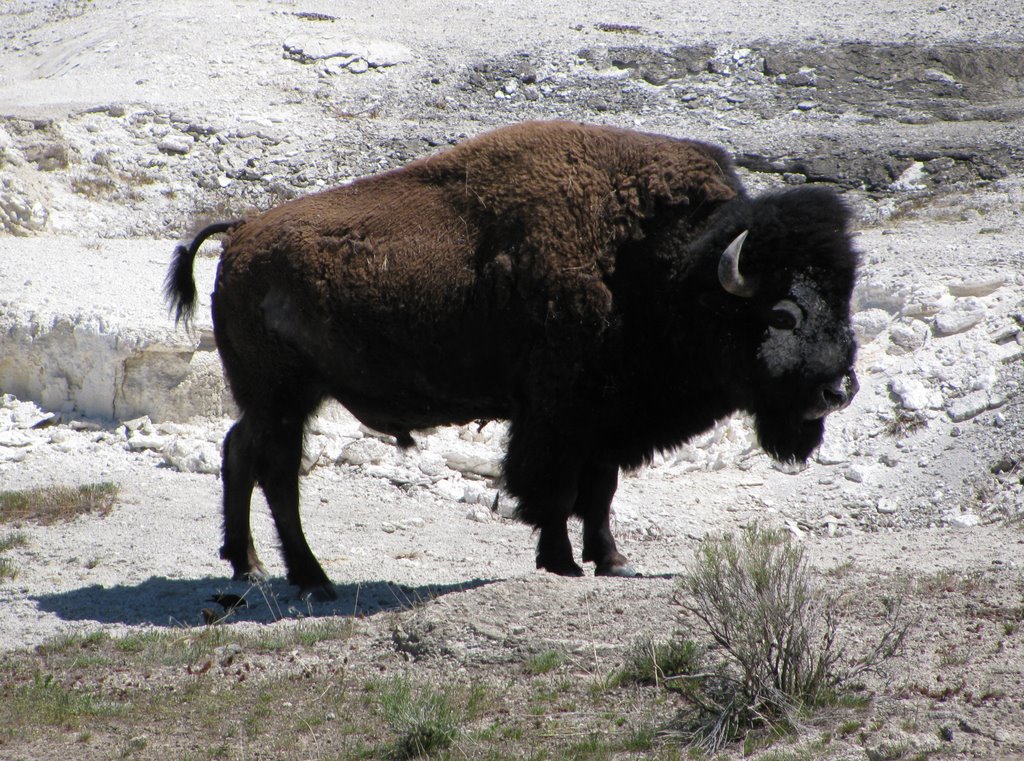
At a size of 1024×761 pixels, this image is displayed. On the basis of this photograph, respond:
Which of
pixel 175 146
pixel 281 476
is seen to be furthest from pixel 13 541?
pixel 175 146

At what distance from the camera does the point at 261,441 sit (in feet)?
23.1

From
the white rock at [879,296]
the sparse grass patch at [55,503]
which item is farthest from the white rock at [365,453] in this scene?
the white rock at [879,296]

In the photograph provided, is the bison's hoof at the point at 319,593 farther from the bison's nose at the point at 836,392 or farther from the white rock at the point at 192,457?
the white rock at the point at 192,457

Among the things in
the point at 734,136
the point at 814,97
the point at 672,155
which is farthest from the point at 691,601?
the point at 814,97

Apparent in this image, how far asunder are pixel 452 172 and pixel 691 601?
3.06 metres

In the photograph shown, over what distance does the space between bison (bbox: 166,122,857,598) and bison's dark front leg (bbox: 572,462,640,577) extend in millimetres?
50

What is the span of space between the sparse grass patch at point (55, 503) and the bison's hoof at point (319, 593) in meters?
2.85

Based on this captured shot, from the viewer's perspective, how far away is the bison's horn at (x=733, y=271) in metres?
6.15

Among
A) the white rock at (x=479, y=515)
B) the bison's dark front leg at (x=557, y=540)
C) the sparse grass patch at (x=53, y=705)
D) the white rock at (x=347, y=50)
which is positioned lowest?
the white rock at (x=479, y=515)

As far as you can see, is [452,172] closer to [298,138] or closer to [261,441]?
[261,441]

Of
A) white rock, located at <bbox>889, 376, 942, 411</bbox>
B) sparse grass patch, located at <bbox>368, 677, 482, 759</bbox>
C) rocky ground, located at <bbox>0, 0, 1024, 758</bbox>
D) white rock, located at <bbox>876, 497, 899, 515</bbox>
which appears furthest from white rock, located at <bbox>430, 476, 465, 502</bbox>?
sparse grass patch, located at <bbox>368, 677, 482, 759</bbox>

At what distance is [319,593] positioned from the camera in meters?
6.87

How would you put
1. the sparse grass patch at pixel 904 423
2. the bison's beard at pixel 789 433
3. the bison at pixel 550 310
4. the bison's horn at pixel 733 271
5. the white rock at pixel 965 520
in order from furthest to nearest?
the sparse grass patch at pixel 904 423, the white rock at pixel 965 520, the bison's beard at pixel 789 433, the bison at pixel 550 310, the bison's horn at pixel 733 271

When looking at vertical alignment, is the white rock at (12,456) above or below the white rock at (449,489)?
below
